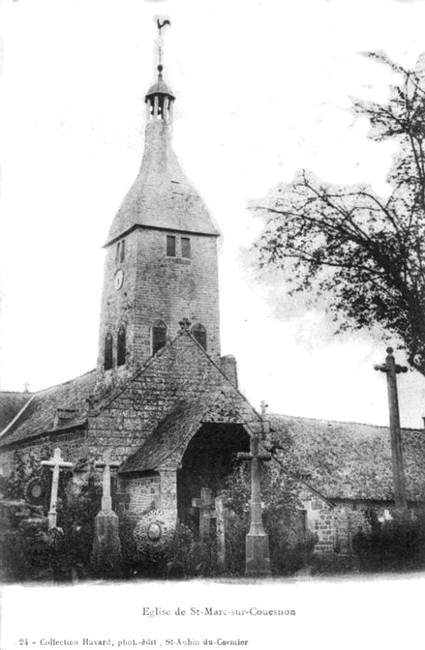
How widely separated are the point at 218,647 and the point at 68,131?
751 centimetres

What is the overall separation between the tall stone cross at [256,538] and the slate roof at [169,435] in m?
3.28

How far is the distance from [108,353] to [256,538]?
11630 millimetres

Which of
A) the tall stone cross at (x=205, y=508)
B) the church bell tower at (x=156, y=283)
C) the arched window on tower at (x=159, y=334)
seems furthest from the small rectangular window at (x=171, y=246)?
the tall stone cross at (x=205, y=508)

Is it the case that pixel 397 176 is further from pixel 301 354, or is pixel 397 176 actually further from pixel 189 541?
pixel 189 541

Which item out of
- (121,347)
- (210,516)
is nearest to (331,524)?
(210,516)

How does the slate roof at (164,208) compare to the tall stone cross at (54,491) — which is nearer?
the tall stone cross at (54,491)

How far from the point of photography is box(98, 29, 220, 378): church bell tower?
20672 mm

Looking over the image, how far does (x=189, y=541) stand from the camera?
11.8m

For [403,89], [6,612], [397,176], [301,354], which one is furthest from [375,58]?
[6,612]

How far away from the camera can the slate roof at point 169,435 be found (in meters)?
14.4

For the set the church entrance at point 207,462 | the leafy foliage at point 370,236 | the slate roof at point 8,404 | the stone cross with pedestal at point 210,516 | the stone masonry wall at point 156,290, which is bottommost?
the stone cross with pedestal at point 210,516

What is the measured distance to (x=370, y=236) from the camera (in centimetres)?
1012

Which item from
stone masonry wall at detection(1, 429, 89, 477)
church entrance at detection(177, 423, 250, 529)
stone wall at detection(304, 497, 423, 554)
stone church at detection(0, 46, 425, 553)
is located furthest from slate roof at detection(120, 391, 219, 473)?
stone wall at detection(304, 497, 423, 554)

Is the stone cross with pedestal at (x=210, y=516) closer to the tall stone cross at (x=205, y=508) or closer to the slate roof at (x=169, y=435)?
the tall stone cross at (x=205, y=508)
